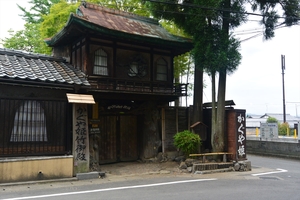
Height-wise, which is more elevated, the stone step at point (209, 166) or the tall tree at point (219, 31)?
the tall tree at point (219, 31)

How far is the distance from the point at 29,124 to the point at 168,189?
579 cm

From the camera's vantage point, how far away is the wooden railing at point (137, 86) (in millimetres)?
13061

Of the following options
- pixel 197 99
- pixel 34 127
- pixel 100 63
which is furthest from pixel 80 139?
pixel 197 99

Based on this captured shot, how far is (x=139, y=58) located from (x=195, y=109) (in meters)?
4.27

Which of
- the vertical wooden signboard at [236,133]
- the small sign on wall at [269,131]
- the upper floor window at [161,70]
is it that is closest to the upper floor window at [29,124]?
the upper floor window at [161,70]

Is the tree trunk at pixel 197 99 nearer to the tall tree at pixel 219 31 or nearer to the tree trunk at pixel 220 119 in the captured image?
the tall tree at pixel 219 31

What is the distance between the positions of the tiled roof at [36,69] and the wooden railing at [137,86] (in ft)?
2.83

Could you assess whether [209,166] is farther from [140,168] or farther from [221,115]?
[140,168]

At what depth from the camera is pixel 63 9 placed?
739 inches

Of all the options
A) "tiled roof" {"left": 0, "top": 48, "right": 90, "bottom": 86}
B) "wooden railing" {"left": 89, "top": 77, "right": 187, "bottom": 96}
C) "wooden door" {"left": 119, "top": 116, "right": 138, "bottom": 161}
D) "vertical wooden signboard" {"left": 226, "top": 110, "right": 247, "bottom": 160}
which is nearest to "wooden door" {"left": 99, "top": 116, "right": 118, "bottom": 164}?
"wooden door" {"left": 119, "top": 116, "right": 138, "bottom": 161}

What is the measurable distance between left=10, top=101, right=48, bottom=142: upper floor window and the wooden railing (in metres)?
2.74

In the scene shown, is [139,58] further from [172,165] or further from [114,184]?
[114,184]

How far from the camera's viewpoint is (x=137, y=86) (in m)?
14.4

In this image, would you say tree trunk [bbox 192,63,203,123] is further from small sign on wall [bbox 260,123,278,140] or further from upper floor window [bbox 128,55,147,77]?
small sign on wall [bbox 260,123,278,140]
